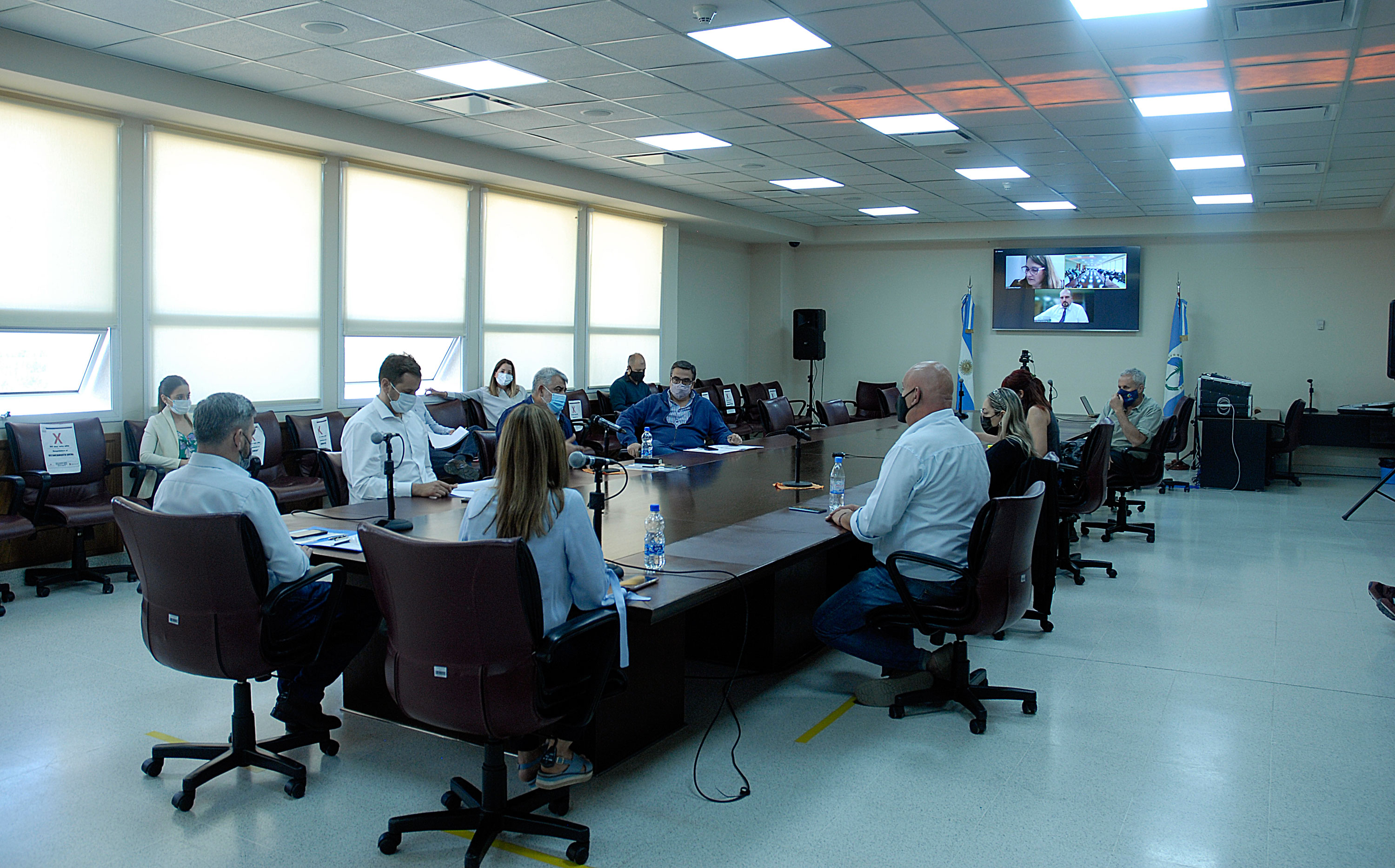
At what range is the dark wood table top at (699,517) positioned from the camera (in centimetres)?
328

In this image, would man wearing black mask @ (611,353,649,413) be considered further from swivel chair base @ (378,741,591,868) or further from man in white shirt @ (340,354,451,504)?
swivel chair base @ (378,741,591,868)

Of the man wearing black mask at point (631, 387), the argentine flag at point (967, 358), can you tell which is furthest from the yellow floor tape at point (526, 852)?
the argentine flag at point (967, 358)

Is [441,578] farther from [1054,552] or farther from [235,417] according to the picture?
[1054,552]

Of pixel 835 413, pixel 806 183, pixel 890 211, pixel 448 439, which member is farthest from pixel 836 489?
pixel 890 211

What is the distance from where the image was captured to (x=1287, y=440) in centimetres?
1102

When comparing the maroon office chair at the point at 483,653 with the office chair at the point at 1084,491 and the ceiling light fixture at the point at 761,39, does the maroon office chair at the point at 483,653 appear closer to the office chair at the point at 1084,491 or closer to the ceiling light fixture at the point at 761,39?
the ceiling light fixture at the point at 761,39

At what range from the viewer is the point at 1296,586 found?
6.07 meters

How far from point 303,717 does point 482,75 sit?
14.2 ft

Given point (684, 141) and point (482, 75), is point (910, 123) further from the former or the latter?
point (482, 75)

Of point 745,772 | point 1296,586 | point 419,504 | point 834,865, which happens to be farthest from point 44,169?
point 1296,586

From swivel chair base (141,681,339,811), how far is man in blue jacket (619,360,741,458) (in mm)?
3951

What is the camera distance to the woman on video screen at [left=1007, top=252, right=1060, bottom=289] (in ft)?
43.8

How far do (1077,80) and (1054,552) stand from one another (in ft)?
10.1

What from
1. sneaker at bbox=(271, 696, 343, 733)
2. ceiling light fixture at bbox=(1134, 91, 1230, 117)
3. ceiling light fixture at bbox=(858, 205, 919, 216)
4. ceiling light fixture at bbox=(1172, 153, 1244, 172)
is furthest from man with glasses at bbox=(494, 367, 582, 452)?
ceiling light fixture at bbox=(858, 205, 919, 216)
